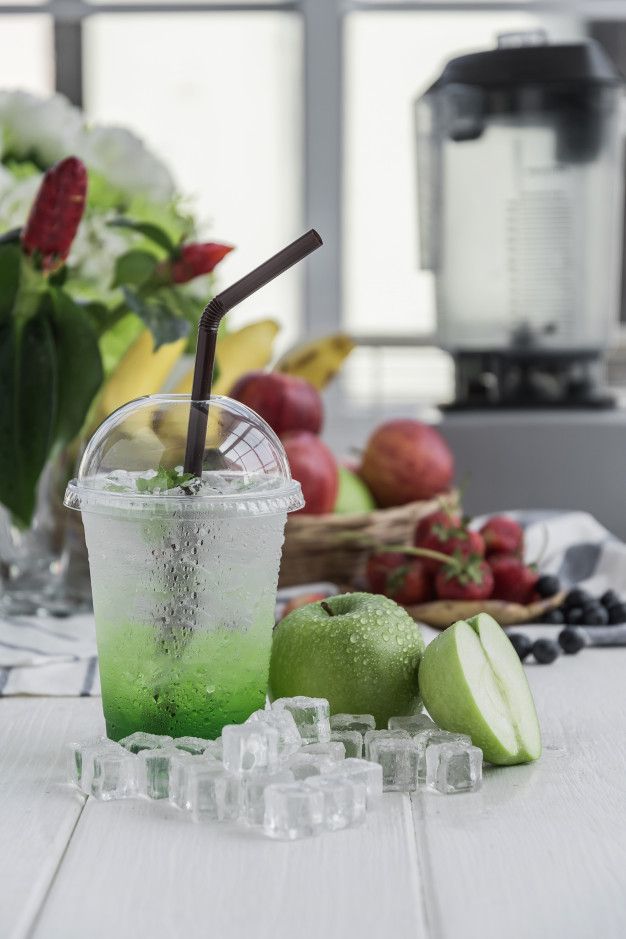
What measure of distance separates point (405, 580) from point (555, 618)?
5.1 inches

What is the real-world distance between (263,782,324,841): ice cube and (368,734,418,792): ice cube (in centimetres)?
7

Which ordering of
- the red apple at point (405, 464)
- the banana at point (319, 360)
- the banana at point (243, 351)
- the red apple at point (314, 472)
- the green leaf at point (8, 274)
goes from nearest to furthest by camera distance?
the green leaf at point (8, 274), the red apple at point (314, 472), the red apple at point (405, 464), the banana at point (243, 351), the banana at point (319, 360)

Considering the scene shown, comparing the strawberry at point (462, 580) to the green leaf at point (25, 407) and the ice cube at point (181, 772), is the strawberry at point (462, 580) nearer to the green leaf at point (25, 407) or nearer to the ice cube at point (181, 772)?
the green leaf at point (25, 407)

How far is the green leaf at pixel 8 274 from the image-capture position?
99cm

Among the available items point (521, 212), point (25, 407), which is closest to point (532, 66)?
point (521, 212)

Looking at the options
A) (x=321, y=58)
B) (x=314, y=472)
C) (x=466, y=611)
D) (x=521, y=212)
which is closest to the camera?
(x=466, y=611)

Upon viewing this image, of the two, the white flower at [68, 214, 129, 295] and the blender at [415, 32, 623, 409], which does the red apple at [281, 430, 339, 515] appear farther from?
the blender at [415, 32, 623, 409]

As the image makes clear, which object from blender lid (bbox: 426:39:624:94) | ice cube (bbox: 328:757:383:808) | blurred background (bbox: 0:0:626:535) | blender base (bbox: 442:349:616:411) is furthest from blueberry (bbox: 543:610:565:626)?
blurred background (bbox: 0:0:626:535)

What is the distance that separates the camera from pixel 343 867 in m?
0.53

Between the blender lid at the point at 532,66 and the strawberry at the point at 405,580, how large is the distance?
0.73 meters

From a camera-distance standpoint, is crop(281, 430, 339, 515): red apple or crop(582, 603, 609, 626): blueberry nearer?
crop(582, 603, 609, 626): blueberry

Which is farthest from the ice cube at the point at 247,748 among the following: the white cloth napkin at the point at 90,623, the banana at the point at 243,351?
the banana at the point at 243,351

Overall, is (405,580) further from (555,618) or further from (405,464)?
(405,464)

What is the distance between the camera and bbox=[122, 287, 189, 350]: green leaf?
3.39ft
